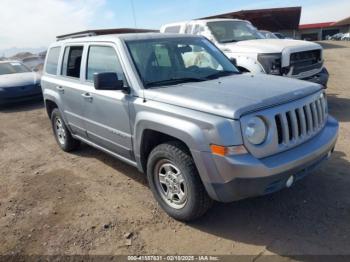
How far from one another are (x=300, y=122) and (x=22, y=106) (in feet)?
33.2

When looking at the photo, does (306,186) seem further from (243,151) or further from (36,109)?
(36,109)

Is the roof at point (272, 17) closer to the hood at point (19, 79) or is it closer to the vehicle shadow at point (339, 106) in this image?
the hood at point (19, 79)

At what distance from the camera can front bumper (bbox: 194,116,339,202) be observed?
2.94 meters

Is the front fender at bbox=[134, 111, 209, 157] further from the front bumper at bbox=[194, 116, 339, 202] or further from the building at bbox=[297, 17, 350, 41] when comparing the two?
the building at bbox=[297, 17, 350, 41]

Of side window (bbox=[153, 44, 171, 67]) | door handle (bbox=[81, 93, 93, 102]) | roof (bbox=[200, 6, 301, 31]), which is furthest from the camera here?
roof (bbox=[200, 6, 301, 31])

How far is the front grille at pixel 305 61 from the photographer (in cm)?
725

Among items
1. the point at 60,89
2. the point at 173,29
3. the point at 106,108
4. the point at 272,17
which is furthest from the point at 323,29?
the point at 106,108

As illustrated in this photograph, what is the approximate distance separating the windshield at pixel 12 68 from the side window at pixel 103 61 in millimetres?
8518

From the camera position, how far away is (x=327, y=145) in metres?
3.56

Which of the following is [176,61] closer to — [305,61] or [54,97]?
[54,97]

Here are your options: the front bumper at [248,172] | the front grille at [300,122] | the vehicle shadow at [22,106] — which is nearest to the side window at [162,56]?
the front bumper at [248,172]

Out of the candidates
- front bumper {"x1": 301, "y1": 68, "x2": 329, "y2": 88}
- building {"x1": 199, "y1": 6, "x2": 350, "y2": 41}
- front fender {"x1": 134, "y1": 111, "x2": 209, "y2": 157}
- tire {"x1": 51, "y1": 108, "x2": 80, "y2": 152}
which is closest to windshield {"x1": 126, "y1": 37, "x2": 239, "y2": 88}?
front fender {"x1": 134, "y1": 111, "x2": 209, "y2": 157}

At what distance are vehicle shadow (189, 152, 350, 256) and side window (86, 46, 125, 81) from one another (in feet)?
6.46

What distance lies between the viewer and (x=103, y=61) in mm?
4469
